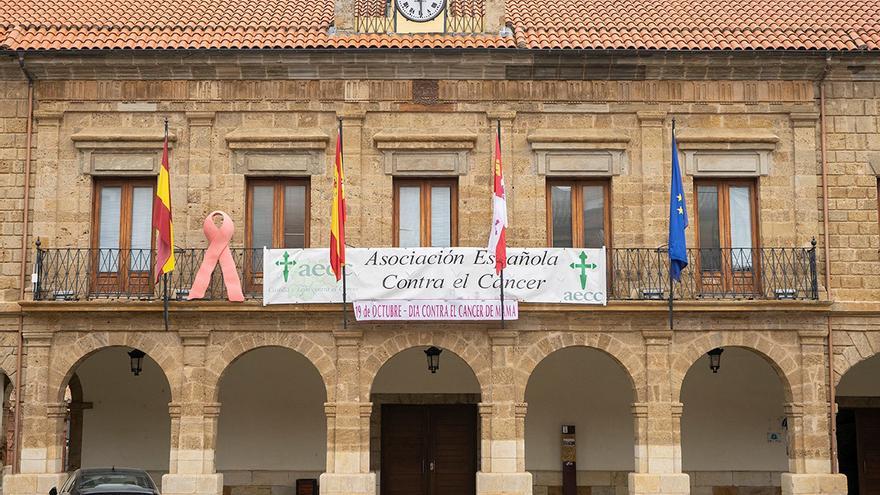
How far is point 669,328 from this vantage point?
1555 cm

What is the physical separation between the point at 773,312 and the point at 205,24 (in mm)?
9682

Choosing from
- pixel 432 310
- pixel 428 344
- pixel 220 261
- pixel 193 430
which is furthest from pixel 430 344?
pixel 193 430

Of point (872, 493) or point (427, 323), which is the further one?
point (872, 493)

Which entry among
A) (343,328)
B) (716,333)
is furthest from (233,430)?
(716,333)

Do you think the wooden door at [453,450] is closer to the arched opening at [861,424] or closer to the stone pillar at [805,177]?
the stone pillar at [805,177]

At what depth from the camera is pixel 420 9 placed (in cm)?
1628

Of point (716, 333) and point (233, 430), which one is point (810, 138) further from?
point (233, 430)

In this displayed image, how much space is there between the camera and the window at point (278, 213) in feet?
52.7

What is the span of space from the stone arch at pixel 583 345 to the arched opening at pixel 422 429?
8.11ft

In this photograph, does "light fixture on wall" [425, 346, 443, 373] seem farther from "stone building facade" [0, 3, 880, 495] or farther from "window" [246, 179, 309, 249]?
"window" [246, 179, 309, 249]

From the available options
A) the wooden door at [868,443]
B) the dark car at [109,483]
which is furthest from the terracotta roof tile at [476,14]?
the wooden door at [868,443]

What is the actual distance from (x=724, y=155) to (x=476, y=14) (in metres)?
4.35

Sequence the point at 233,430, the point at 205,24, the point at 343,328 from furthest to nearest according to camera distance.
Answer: the point at 233,430 → the point at 205,24 → the point at 343,328

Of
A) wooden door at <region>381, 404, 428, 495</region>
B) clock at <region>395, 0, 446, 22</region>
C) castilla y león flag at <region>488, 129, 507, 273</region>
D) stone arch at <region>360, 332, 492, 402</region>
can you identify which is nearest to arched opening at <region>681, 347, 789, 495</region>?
stone arch at <region>360, 332, 492, 402</region>
